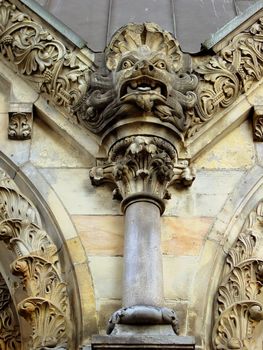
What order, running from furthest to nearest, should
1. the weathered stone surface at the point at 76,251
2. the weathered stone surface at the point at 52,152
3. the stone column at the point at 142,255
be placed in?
1. the weathered stone surface at the point at 52,152
2. the weathered stone surface at the point at 76,251
3. the stone column at the point at 142,255

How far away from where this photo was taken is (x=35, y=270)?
20.6 ft

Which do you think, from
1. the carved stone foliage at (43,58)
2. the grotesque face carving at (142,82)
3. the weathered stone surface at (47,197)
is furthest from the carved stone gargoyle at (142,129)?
the weathered stone surface at (47,197)

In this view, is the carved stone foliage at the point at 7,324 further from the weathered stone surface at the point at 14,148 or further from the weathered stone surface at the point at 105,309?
the weathered stone surface at the point at 14,148

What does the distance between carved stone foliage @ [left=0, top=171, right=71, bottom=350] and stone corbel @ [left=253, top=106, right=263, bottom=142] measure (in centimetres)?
193

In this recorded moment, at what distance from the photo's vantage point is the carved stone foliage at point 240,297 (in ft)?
19.9

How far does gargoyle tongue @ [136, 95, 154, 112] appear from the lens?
6.64 m

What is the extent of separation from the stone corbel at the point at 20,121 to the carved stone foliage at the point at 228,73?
130 cm

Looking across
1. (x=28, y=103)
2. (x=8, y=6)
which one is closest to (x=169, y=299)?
(x=28, y=103)

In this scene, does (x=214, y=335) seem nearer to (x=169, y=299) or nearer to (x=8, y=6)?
(x=169, y=299)

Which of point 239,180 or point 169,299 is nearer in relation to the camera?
point 169,299

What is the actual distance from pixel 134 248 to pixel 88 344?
73 cm

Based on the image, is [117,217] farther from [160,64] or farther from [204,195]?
[160,64]

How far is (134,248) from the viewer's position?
6.14 m

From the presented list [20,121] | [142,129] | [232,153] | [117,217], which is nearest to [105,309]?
[117,217]
